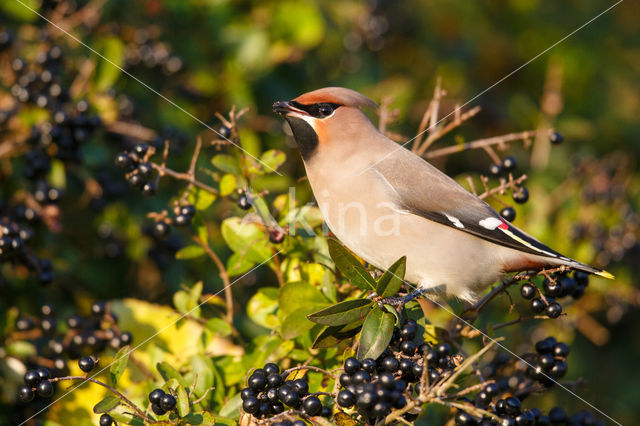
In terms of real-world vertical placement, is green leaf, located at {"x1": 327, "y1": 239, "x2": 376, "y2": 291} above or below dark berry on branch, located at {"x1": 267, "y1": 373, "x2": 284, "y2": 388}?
above

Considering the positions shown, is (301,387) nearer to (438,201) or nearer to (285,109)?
(438,201)

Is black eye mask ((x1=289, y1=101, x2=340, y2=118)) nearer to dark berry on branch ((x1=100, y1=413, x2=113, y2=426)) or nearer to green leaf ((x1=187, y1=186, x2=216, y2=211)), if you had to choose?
green leaf ((x1=187, y1=186, x2=216, y2=211))

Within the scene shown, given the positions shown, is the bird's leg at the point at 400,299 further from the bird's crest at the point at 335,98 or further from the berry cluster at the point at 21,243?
the berry cluster at the point at 21,243

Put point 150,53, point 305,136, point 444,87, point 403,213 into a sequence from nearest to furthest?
point 403,213 → point 305,136 → point 150,53 → point 444,87

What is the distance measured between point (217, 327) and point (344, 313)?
719 mm

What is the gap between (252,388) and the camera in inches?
87.0

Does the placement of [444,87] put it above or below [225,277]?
below

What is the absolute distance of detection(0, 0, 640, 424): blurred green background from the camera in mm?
4043

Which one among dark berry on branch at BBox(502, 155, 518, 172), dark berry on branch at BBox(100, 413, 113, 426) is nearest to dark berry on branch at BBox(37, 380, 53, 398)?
dark berry on branch at BBox(100, 413, 113, 426)

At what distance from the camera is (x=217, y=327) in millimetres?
2770

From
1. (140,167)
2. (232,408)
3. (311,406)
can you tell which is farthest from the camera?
(140,167)

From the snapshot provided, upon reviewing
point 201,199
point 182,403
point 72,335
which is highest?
point 201,199

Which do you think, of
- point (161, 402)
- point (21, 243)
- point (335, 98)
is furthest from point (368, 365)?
point (21, 243)

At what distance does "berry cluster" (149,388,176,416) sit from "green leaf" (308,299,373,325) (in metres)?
0.53
